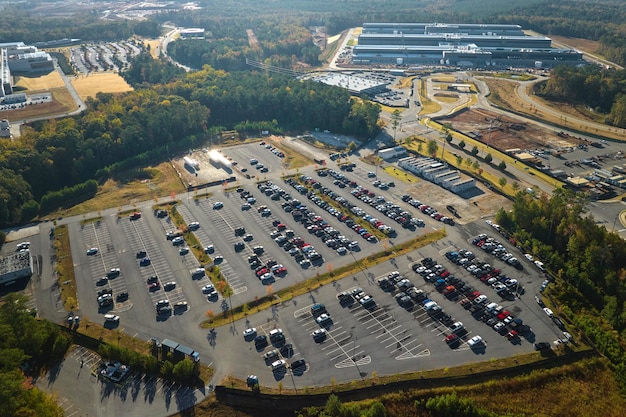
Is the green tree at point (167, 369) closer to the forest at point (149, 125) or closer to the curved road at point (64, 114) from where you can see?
the forest at point (149, 125)

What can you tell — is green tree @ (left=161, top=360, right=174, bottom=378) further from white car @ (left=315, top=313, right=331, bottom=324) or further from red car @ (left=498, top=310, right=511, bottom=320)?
red car @ (left=498, top=310, right=511, bottom=320)

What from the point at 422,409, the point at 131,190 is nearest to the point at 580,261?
the point at 422,409

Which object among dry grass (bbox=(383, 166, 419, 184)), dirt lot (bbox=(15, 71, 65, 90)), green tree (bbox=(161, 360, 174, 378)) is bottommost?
dirt lot (bbox=(15, 71, 65, 90))

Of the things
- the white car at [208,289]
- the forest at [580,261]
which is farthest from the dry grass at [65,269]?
the forest at [580,261]

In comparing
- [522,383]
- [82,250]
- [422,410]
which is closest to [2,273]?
[82,250]

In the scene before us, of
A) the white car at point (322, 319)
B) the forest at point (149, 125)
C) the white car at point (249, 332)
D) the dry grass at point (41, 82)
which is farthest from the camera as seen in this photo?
the dry grass at point (41, 82)

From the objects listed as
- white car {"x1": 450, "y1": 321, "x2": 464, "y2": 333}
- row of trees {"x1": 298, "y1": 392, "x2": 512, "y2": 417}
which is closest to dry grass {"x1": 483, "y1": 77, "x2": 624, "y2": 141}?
white car {"x1": 450, "y1": 321, "x2": 464, "y2": 333}

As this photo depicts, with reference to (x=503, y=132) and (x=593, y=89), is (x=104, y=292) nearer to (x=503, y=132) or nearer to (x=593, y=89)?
(x=503, y=132)
